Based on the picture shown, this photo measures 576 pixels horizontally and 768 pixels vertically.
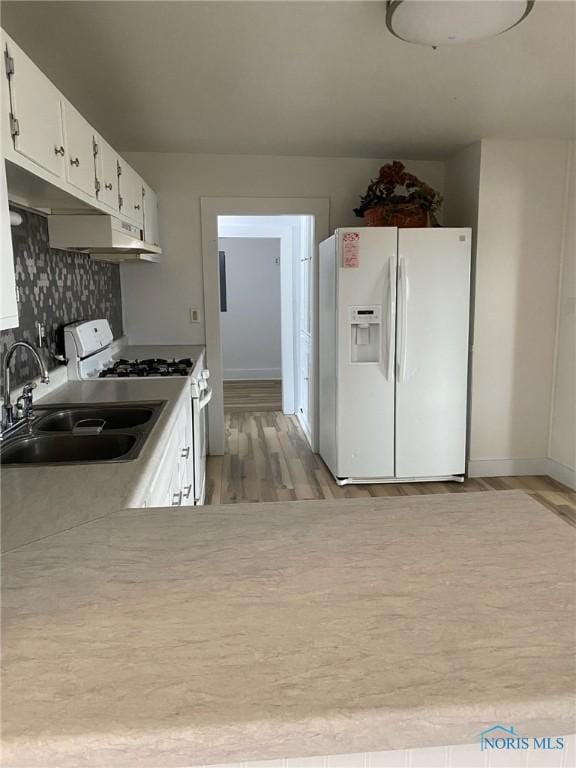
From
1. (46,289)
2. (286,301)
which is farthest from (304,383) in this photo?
(46,289)

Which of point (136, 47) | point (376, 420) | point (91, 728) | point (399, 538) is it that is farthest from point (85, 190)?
point (376, 420)

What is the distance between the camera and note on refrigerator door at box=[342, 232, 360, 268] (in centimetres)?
344

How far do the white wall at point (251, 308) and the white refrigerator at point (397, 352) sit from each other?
13.8 ft

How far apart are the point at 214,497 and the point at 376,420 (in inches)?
46.6

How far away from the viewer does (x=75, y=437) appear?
6.07 ft

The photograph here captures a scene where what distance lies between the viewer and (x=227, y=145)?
3.70 metres

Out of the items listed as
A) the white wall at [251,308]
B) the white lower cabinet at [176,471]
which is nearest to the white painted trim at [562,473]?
the white lower cabinet at [176,471]

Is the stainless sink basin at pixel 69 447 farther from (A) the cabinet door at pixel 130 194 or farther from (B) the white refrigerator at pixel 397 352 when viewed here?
(B) the white refrigerator at pixel 397 352

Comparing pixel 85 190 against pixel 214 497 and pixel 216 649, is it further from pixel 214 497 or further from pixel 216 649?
pixel 214 497

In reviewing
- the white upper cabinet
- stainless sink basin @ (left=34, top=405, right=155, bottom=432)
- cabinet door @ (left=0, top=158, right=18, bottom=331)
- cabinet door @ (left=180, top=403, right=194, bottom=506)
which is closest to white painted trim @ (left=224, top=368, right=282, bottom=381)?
cabinet door @ (left=180, top=403, right=194, bottom=506)

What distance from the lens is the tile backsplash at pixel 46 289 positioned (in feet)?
7.12

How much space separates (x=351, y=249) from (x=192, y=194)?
135 cm

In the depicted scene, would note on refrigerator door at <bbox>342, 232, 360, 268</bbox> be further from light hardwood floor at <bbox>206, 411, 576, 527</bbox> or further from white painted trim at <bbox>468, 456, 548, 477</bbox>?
white painted trim at <bbox>468, 456, 548, 477</bbox>

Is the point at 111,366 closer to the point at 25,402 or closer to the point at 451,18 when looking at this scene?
the point at 25,402
